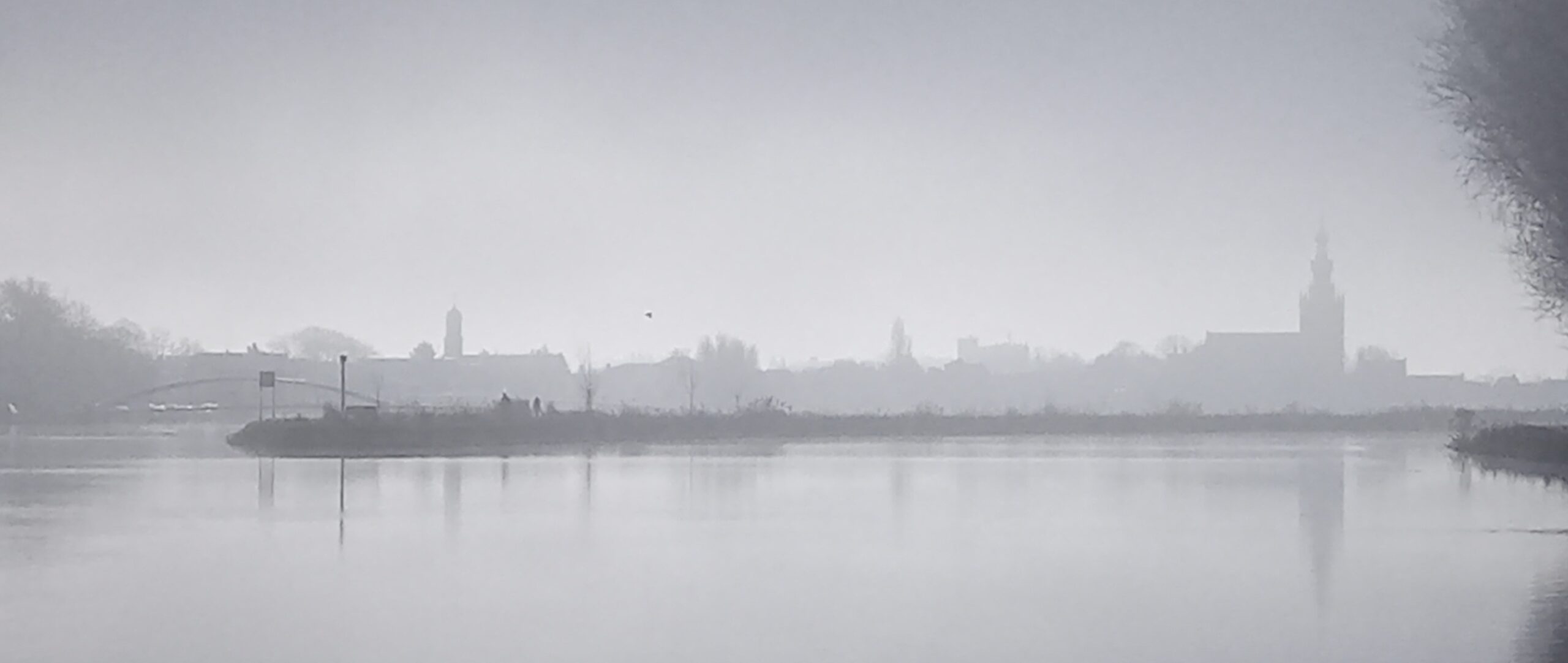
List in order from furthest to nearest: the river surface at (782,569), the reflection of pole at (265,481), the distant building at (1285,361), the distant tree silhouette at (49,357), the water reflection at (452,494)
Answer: the distant building at (1285,361), the distant tree silhouette at (49,357), the reflection of pole at (265,481), the water reflection at (452,494), the river surface at (782,569)

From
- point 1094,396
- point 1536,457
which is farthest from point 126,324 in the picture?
point 1536,457

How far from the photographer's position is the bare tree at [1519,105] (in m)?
21.9

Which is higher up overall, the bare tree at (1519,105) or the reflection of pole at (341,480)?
the bare tree at (1519,105)

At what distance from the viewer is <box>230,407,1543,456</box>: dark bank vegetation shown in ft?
137

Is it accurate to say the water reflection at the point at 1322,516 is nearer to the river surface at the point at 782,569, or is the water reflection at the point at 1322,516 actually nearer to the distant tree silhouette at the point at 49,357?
the river surface at the point at 782,569

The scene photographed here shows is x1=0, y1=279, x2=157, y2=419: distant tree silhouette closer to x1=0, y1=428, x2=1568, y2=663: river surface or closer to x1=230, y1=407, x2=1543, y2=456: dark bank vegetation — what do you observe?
x1=230, y1=407, x2=1543, y2=456: dark bank vegetation

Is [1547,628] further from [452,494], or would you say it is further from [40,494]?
[40,494]

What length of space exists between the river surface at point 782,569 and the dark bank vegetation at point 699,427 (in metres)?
14.3

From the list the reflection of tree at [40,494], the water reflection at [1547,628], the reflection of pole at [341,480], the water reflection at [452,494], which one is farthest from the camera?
the reflection of pole at [341,480]

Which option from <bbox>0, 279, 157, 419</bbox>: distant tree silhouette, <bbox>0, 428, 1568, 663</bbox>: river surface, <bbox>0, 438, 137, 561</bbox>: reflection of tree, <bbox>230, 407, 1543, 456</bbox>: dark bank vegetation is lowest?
<bbox>0, 428, 1568, 663</bbox>: river surface

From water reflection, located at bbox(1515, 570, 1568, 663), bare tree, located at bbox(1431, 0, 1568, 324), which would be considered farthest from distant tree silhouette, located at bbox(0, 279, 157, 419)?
water reflection, located at bbox(1515, 570, 1568, 663)

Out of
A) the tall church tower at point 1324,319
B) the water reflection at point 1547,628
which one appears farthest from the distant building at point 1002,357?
the water reflection at point 1547,628

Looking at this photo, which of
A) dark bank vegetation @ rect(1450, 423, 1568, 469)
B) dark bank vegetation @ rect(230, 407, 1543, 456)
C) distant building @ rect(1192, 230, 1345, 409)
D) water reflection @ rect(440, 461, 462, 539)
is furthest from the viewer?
distant building @ rect(1192, 230, 1345, 409)

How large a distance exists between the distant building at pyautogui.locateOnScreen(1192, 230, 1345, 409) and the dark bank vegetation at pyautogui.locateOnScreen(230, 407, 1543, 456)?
2266 centimetres
